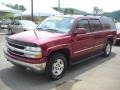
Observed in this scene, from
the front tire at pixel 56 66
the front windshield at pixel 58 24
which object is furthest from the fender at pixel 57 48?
the front windshield at pixel 58 24

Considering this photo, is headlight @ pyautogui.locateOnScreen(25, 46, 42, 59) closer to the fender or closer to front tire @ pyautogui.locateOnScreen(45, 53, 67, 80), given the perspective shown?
the fender

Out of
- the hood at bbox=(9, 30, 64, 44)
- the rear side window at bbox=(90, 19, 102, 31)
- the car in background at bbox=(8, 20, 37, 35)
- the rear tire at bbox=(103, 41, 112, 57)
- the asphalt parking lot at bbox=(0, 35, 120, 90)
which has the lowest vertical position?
the asphalt parking lot at bbox=(0, 35, 120, 90)

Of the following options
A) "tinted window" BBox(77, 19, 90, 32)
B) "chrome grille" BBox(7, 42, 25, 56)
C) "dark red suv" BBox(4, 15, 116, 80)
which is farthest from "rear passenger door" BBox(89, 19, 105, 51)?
"chrome grille" BBox(7, 42, 25, 56)

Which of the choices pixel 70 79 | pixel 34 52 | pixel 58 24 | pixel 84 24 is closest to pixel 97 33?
pixel 84 24

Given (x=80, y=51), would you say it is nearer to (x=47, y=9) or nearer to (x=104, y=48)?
(x=104, y=48)

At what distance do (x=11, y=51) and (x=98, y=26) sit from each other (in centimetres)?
383

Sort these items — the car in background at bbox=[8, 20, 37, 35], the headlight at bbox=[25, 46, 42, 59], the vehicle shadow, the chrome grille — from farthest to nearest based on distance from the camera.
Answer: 1. the car in background at bbox=[8, 20, 37, 35]
2. the chrome grille
3. the vehicle shadow
4. the headlight at bbox=[25, 46, 42, 59]

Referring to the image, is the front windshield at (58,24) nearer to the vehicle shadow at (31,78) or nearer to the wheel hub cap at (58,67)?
the wheel hub cap at (58,67)

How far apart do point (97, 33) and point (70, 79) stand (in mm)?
2598

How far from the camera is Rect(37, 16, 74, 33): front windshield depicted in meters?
6.79

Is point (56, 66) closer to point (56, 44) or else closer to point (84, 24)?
point (56, 44)

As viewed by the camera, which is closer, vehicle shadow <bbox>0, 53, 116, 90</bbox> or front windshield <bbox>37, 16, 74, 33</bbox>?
vehicle shadow <bbox>0, 53, 116, 90</bbox>

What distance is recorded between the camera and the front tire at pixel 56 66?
19.3 ft

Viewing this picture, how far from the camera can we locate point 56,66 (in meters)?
6.16
